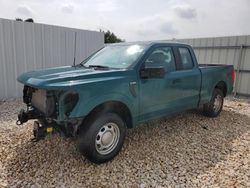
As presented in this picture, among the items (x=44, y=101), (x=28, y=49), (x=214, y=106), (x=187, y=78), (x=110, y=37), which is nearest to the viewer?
(x=44, y=101)

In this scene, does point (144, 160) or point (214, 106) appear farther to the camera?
point (214, 106)

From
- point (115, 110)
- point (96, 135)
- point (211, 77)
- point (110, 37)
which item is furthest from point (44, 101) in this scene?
point (110, 37)

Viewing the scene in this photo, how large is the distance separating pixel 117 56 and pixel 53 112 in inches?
63.5

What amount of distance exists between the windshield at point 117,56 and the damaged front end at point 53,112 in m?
1.12

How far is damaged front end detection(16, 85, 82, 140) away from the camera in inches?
97.3

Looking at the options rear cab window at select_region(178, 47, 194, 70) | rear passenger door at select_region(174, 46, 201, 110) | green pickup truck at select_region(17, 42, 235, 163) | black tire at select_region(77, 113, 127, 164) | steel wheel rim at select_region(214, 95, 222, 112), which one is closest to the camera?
green pickup truck at select_region(17, 42, 235, 163)

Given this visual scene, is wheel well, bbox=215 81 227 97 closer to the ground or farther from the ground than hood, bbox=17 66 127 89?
closer to the ground

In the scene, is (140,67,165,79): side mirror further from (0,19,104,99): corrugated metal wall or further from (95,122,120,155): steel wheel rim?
(0,19,104,99): corrugated metal wall

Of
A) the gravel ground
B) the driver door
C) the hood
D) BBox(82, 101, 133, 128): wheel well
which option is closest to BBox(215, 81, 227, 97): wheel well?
the gravel ground

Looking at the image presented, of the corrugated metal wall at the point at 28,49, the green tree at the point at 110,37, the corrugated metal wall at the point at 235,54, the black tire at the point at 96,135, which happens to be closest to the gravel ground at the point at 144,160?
the black tire at the point at 96,135

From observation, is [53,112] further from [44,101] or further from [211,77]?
[211,77]

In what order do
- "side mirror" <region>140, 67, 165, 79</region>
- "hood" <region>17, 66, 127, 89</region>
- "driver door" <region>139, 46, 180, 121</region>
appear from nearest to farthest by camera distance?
"hood" <region>17, 66, 127, 89</region> → "side mirror" <region>140, 67, 165, 79</region> → "driver door" <region>139, 46, 180, 121</region>

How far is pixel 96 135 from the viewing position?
2725mm

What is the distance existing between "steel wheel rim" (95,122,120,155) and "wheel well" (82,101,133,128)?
8.5 inches
